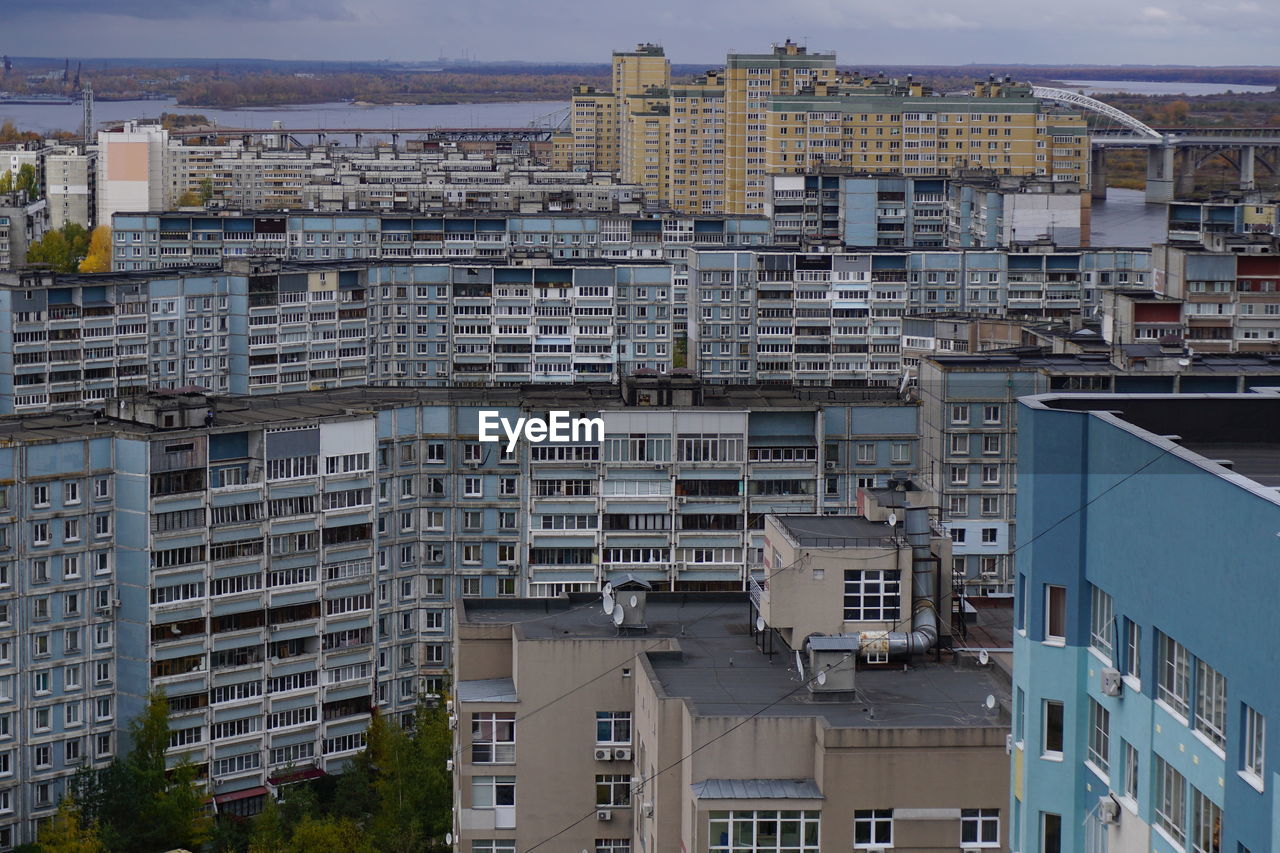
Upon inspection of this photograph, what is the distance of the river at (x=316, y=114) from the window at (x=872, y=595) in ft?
359

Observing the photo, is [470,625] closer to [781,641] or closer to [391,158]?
[781,641]

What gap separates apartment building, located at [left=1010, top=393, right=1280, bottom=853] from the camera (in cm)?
383

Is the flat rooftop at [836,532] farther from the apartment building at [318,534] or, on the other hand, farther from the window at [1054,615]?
the apartment building at [318,534]

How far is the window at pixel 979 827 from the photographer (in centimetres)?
770

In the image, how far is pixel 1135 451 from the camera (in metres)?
4.39

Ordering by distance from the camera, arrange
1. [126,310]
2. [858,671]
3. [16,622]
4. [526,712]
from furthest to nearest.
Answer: [126,310] < [16,622] < [526,712] < [858,671]

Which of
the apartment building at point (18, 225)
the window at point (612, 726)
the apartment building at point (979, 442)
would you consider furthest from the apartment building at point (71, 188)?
the window at point (612, 726)

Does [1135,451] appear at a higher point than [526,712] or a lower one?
higher

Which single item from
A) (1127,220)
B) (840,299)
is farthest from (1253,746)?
(1127,220)

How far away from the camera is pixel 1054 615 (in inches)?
187

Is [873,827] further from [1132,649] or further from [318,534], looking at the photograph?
[318,534]

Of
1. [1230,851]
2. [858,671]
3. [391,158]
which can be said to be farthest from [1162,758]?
[391,158]

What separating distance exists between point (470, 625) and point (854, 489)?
19.0 ft

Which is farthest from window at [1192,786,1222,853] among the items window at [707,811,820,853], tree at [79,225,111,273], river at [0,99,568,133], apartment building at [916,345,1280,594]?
river at [0,99,568,133]
